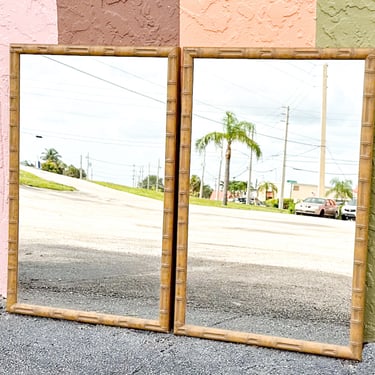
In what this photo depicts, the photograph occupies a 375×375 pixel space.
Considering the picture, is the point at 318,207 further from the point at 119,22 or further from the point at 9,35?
the point at 9,35

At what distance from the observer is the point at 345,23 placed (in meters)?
2.10

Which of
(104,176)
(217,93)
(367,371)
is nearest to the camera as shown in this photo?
(367,371)

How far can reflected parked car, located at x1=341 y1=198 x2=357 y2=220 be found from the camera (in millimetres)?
2089

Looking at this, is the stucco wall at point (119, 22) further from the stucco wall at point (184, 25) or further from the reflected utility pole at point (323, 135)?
the reflected utility pole at point (323, 135)

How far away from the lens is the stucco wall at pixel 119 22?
227 cm

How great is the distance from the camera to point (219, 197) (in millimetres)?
2240

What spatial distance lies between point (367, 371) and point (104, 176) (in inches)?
50.3

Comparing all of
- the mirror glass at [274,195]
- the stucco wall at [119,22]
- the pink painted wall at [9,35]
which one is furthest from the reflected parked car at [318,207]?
the pink painted wall at [9,35]

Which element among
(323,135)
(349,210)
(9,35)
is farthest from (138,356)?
(9,35)

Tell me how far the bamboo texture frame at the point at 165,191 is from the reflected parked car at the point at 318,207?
524mm

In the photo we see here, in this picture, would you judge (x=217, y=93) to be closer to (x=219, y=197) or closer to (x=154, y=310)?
(x=219, y=197)

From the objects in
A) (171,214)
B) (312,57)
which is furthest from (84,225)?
(312,57)

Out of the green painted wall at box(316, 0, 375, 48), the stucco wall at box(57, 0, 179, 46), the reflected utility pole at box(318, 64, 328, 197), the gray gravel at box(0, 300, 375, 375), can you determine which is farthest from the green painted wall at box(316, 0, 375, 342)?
the stucco wall at box(57, 0, 179, 46)

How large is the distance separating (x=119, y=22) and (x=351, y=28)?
0.92 metres
